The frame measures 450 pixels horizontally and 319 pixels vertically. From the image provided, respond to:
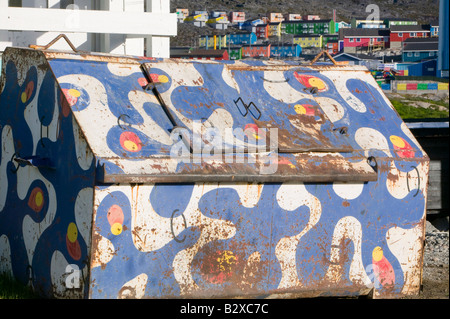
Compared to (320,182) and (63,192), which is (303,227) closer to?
(320,182)

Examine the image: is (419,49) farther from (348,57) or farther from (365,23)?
(365,23)

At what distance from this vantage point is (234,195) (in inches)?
196

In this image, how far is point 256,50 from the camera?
5478 cm

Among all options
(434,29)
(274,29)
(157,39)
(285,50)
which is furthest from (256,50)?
(157,39)

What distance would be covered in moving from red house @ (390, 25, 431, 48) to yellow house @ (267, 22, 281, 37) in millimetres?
8011

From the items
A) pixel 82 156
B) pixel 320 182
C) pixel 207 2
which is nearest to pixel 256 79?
pixel 320 182

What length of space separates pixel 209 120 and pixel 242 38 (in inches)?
2170

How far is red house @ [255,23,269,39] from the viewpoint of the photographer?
62688 millimetres

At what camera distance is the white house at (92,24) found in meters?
8.26

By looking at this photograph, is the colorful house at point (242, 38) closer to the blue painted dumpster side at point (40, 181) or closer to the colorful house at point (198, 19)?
Result: the colorful house at point (198, 19)

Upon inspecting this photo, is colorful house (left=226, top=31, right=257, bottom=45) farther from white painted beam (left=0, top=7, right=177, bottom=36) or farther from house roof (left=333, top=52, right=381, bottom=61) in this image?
white painted beam (left=0, top=7, right=177, bottom=36)

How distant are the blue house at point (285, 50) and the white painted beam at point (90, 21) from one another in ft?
136

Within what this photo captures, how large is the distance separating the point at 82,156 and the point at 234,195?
89 centimetres

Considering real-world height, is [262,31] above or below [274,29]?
below
